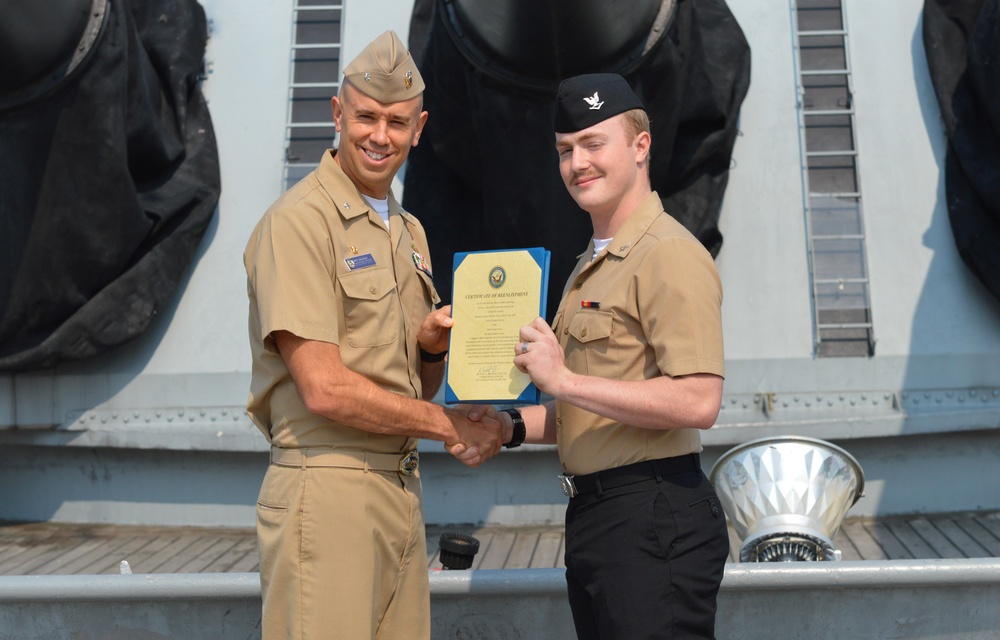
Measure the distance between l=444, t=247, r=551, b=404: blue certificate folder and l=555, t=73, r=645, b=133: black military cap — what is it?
0.87 feet

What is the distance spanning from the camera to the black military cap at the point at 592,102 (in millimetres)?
1979

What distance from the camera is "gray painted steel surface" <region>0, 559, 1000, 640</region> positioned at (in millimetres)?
2650

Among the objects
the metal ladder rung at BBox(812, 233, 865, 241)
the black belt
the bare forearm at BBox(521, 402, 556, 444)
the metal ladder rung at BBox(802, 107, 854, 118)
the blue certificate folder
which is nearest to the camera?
the black belt

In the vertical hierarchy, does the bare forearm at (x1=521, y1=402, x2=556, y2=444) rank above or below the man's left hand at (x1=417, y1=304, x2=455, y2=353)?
below

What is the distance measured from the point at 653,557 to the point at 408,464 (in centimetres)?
57

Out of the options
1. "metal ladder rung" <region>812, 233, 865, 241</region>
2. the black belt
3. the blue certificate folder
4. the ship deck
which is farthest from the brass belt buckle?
"metal ladder rung" <region>812, 233, 865, 241</region>

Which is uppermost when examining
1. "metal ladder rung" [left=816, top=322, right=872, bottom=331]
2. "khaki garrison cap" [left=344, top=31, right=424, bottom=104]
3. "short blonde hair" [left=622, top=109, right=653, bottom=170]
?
"khaki garrison cap" [left=344, top=31, right=424, bottom=104]

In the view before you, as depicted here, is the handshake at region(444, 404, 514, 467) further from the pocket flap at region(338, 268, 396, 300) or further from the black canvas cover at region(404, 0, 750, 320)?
the black canvas cover at region(404, 0, 750, 320)

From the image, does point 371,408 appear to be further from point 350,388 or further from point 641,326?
point 641,326

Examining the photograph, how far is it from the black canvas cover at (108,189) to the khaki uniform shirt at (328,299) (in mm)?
2281

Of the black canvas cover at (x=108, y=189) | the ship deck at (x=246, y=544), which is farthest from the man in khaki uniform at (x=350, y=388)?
the black canvas cover at (x=108, y=189)

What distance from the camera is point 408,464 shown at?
2.17m

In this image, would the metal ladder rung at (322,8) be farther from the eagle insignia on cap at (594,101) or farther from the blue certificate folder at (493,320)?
the eagle insignia on cap at (594,101)

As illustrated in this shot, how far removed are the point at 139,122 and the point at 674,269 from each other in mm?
3212
